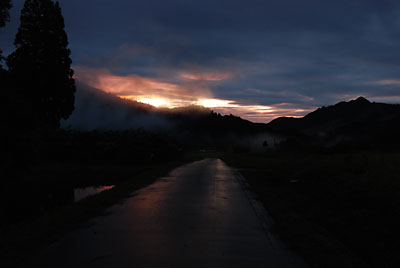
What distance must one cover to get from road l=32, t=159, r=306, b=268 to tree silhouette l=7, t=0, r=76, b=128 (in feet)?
80.1

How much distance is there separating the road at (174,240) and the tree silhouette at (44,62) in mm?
24400

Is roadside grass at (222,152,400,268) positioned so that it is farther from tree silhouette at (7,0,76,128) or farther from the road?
tree silhouette at (7,0,76,128)

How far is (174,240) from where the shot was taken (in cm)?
745

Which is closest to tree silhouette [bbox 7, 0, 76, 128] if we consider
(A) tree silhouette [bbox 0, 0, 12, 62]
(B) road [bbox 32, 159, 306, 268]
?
(A) tree silhouette [bbox 0, 0, 12, 62]

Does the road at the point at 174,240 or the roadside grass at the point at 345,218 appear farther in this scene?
the roadside grass at the point at 345,218

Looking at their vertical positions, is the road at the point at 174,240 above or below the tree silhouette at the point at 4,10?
below

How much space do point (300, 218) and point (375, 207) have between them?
2.01 metres

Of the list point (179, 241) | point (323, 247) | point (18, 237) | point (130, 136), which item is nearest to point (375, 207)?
point (323, 247)

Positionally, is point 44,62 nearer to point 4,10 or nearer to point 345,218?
point 4,10

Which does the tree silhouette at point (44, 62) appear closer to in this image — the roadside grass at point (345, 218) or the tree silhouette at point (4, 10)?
the tree silhouette at point (4, 10)

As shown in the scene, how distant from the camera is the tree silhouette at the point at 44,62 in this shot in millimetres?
32219

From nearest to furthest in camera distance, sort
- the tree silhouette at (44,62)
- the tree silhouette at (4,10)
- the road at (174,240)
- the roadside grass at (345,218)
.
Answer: the road at (174,240) → the roadside grass at (345,218) → the tree silhouette at (4,10) → the tree silhouette at (44,62)

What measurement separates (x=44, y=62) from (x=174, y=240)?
30.1 m

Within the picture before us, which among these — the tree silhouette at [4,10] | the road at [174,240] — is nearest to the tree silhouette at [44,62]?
the tree silhouette at [4,10]
